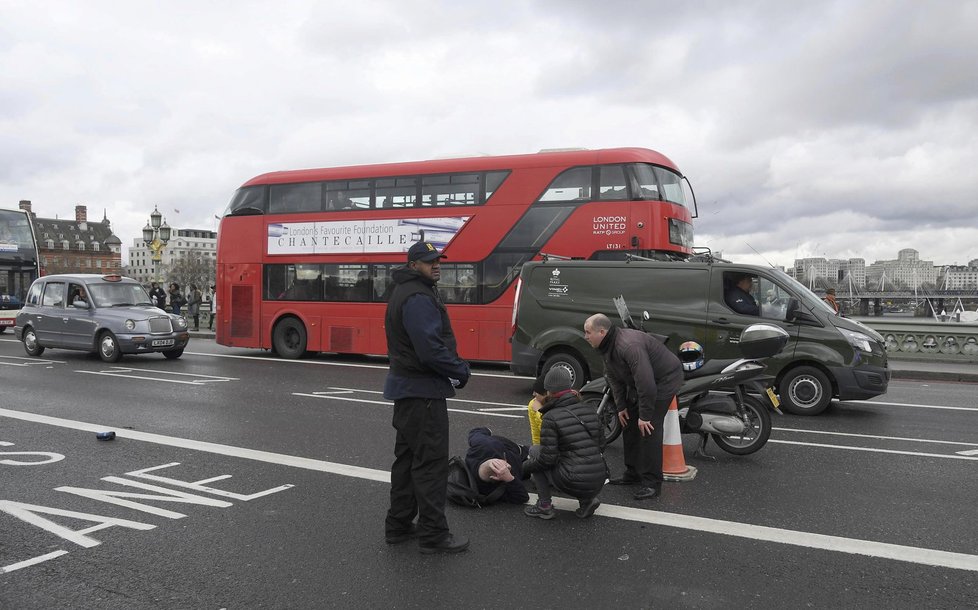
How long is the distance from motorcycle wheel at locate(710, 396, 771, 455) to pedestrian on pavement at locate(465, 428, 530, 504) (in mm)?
2431

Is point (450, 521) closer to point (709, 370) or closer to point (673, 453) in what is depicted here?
point (673, 453)

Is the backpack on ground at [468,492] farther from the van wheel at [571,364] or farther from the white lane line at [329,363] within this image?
the white lane line at [329,363]

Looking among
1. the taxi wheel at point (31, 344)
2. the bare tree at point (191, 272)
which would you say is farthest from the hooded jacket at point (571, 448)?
the bare tree at point (191, 272)

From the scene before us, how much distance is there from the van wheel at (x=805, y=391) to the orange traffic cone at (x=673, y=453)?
4020mm

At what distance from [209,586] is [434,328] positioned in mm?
1857

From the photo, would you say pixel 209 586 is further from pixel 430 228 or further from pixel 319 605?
pixel 430 228

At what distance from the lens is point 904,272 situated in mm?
131125

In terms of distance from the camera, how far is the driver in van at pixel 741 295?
9789 mm

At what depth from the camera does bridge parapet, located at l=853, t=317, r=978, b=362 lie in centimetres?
1647

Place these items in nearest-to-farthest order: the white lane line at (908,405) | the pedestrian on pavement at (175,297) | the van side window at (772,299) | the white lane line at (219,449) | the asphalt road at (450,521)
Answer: the asphalt road at (450,521) < the white lane line at (219,449) < the van side window at (772,299) < the white lane line at (908,405) < the pedestrian on pavement at (175,297)

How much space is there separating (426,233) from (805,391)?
8.23 metres

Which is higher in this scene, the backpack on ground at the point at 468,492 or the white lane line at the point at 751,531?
the backpack on ground at the point at 468,492

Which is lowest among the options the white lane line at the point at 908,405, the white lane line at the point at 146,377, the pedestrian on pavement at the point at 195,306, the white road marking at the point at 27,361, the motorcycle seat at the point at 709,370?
the white lane line at the point at 908,405

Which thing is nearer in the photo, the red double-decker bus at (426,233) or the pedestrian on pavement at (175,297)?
the red double-decker bus at (426,233)
